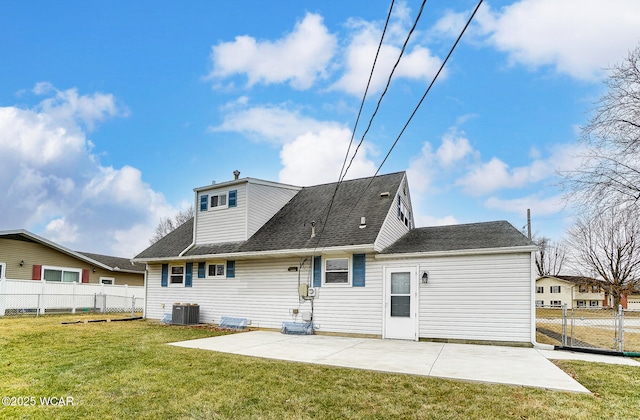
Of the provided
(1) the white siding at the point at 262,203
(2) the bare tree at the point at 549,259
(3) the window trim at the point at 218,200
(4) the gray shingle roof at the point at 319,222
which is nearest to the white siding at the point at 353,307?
(4) the gray shingle roof at the point at 319,222

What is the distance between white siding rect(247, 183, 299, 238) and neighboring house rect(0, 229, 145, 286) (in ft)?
33.1

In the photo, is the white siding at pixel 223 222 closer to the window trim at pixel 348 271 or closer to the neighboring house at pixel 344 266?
the neighboring house at pixel 344 266

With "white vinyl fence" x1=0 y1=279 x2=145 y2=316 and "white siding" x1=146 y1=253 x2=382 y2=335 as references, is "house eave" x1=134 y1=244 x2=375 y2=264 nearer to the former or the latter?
"white siding" x1=146 y1=253 x2=382 y2=335

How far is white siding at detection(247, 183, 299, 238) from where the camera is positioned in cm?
1456

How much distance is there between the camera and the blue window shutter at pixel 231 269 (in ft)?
46.3

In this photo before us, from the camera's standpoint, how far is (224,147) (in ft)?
55.4

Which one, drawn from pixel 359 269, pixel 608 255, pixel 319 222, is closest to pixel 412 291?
pixel 359 269

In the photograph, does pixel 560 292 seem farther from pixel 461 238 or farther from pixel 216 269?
pixel 216 269

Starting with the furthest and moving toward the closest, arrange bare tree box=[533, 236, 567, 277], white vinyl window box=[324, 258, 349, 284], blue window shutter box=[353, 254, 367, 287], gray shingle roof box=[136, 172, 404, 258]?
1. bare tree box=[533, 236, 567, 277]
2. gray shingle roof box=[136, 172, 404, 258]
3. white vinyl window box=[324, 258, 349, 284]
4. blue window shutter box=[353, 254, 367, 287]

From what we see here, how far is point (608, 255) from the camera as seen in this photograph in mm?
27781

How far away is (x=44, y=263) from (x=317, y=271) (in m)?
16.2

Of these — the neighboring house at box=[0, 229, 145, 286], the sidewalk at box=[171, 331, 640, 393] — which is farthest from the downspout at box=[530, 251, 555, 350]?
the neighboring house at box=[0, 229, 145, 286]

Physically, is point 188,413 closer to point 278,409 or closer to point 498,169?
point 278,409

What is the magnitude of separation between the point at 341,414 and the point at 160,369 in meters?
3.60
